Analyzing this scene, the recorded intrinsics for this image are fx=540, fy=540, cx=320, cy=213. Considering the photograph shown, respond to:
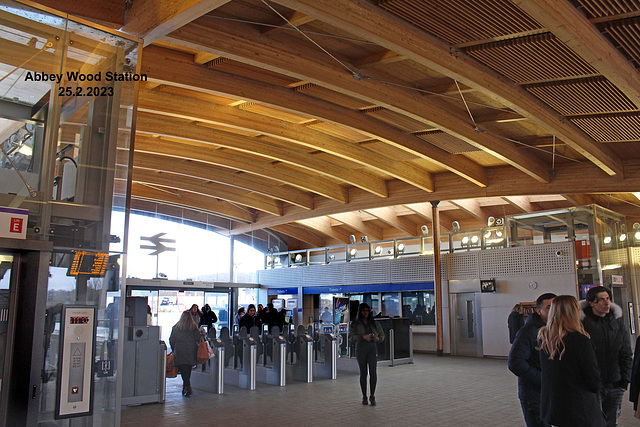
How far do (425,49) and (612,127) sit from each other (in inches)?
187

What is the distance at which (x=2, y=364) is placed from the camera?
11.9 feet

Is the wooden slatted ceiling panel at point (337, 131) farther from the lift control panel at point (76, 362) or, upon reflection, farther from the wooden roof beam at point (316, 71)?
the lift control panel at point (76, 362)

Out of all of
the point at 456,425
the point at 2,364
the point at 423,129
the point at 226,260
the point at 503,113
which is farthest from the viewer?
the point at 226,260

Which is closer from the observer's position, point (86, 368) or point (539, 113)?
point (86, 368)

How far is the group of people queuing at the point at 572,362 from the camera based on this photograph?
360 centimetres

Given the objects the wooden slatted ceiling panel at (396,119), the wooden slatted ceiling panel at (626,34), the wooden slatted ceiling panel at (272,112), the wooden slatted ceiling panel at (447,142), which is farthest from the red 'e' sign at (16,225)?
the wooden slatted ceiling panel at (447,142)

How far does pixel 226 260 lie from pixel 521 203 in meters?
12.5

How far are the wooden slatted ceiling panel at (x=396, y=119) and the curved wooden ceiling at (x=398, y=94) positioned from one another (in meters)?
0.03

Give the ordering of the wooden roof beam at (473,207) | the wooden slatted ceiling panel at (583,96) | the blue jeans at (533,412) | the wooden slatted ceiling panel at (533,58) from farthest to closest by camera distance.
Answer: the wooden roof beam at (473,207) < the wooden slatted ceiling panel at (583,96) < the wooden slatted ceiling panel at (533,58) < the blue jeans at (533,412)

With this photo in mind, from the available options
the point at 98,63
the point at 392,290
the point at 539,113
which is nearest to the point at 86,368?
the point at 98,63

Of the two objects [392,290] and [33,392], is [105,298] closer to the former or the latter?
[33,392]

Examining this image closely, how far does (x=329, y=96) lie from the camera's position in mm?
10367

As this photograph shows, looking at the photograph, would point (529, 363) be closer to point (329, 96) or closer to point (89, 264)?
point (89, 264)

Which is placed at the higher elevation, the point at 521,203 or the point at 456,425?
the point at 521,203
